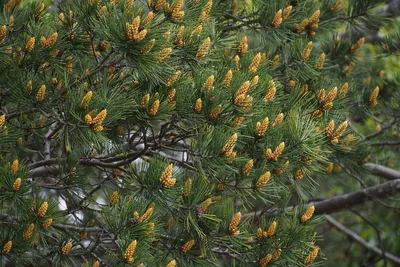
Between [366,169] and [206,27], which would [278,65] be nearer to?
[206,27]

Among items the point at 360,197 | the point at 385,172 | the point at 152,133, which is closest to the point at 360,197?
the point at 360,197

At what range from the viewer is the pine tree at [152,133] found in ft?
7.35

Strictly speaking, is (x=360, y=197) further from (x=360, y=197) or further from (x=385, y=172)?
(x=385, y=172)

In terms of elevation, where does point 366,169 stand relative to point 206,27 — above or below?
below

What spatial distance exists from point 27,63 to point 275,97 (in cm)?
90

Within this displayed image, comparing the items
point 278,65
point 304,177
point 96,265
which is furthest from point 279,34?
point 96,265

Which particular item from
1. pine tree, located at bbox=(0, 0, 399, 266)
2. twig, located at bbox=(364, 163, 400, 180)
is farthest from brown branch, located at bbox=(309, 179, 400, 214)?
pine tree, located at bbox=(0, 0, 399, 266)

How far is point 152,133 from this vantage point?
2.50m

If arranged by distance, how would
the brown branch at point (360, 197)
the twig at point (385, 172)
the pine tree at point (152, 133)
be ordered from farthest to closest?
1. the twig at point (385, 172)
2. the brown branch at point (360, 197)
3. the pine tree at point (152, 133)

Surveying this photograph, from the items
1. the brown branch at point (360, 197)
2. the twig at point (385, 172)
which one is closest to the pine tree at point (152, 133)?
the brown branch at point (360, 197)

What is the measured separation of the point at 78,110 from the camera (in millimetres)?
2211

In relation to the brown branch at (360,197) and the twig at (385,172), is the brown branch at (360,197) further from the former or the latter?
the twig at (385,172)

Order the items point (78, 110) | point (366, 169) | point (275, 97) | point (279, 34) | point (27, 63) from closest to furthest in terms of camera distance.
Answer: point (78, 110), point (27, 63), point (275, 97), point (279, 34), point (366, 169)

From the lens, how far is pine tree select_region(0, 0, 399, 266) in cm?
224
